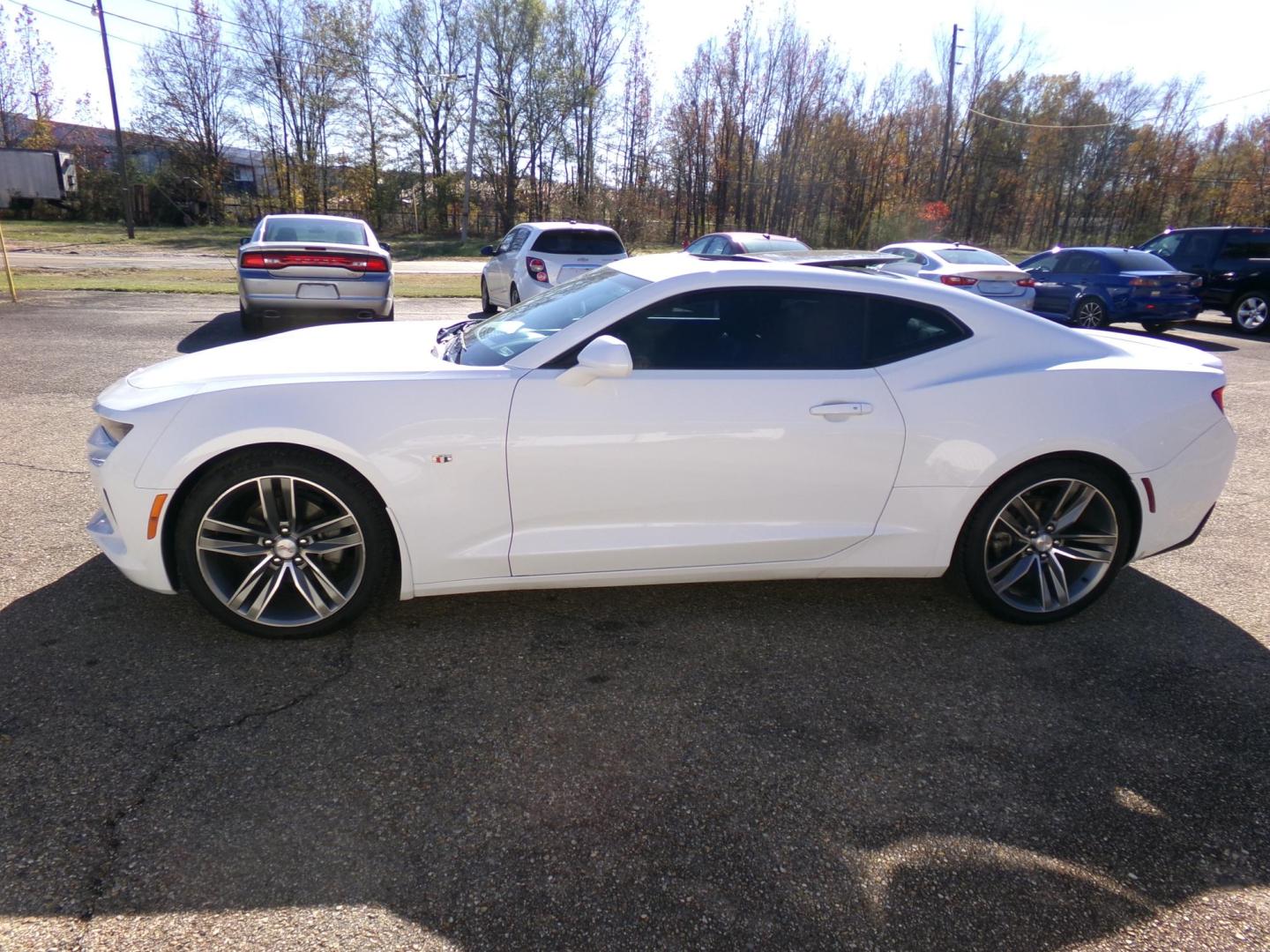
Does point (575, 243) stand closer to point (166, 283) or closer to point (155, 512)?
point (155, 512)

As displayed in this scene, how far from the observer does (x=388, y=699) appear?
295 cm

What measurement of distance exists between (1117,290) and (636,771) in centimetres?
1408

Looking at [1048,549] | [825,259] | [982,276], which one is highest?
[825,259]

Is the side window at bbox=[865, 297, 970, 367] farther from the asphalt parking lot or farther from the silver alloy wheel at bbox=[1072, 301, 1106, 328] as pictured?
the silver alloy wheel at bbox=[1072, 301, 1106, 328]

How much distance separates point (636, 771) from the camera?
8.59 feet

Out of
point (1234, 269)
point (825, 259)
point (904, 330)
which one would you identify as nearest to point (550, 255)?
point (825, 259)

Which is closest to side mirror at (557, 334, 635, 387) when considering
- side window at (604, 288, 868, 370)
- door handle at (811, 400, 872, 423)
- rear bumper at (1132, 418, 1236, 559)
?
side window at (604, 288, 868, 370)

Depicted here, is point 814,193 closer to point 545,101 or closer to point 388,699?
point 545,101

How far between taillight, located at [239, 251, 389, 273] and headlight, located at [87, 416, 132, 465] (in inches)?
297

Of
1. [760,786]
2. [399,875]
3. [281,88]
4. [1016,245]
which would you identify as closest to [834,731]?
[760,786]

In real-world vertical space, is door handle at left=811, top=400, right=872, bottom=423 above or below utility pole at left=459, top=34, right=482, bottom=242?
below

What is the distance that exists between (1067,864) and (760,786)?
34.2 inches

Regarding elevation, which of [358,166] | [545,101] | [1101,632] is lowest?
[1101,632]

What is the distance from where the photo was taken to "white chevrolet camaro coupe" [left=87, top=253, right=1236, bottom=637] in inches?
123
